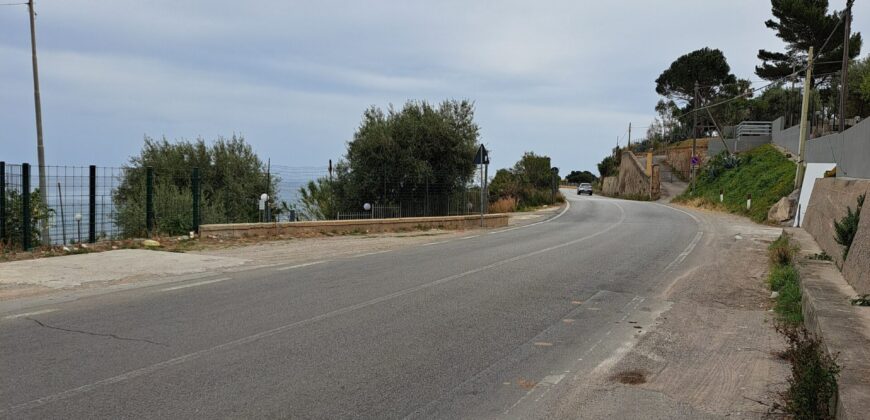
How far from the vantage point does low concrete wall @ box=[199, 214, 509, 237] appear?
1683cm

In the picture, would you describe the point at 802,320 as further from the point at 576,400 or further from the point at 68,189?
the point at 68,189

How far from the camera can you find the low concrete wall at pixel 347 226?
55.2 ft

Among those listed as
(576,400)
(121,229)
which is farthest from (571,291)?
(121,229)

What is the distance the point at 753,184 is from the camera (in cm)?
3831

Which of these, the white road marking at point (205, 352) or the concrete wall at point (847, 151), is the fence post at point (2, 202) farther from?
the concrete wall at point (847, 151)

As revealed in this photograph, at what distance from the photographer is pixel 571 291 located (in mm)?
9773

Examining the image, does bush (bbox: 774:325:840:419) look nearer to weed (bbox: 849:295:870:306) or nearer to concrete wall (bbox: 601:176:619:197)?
weed (bbox: 849:295:870:306)

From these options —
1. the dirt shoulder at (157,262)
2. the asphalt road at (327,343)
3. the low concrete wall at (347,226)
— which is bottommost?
the asphalt road at (327,343)

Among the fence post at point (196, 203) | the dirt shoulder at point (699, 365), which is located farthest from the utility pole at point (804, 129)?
the fence post at point (196, 203)

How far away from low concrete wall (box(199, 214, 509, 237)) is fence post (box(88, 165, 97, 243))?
2.50 m

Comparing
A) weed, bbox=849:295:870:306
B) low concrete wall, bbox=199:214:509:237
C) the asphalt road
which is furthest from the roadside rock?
weed, bbox=849:295:870:306

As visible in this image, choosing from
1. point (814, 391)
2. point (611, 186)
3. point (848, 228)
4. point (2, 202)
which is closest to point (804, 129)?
point (848, 228)

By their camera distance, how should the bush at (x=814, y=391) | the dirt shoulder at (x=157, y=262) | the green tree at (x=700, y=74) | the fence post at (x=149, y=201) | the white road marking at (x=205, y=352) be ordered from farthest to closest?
the green tree at (x=700, y=74) → the fence post at (x=149, y=201) → the dirt shoulder at (x=157, y=262) → the white road marking at (x=205, y=352) → the bush at (x=814, y=391)

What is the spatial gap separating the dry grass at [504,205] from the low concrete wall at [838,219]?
21.2 m
